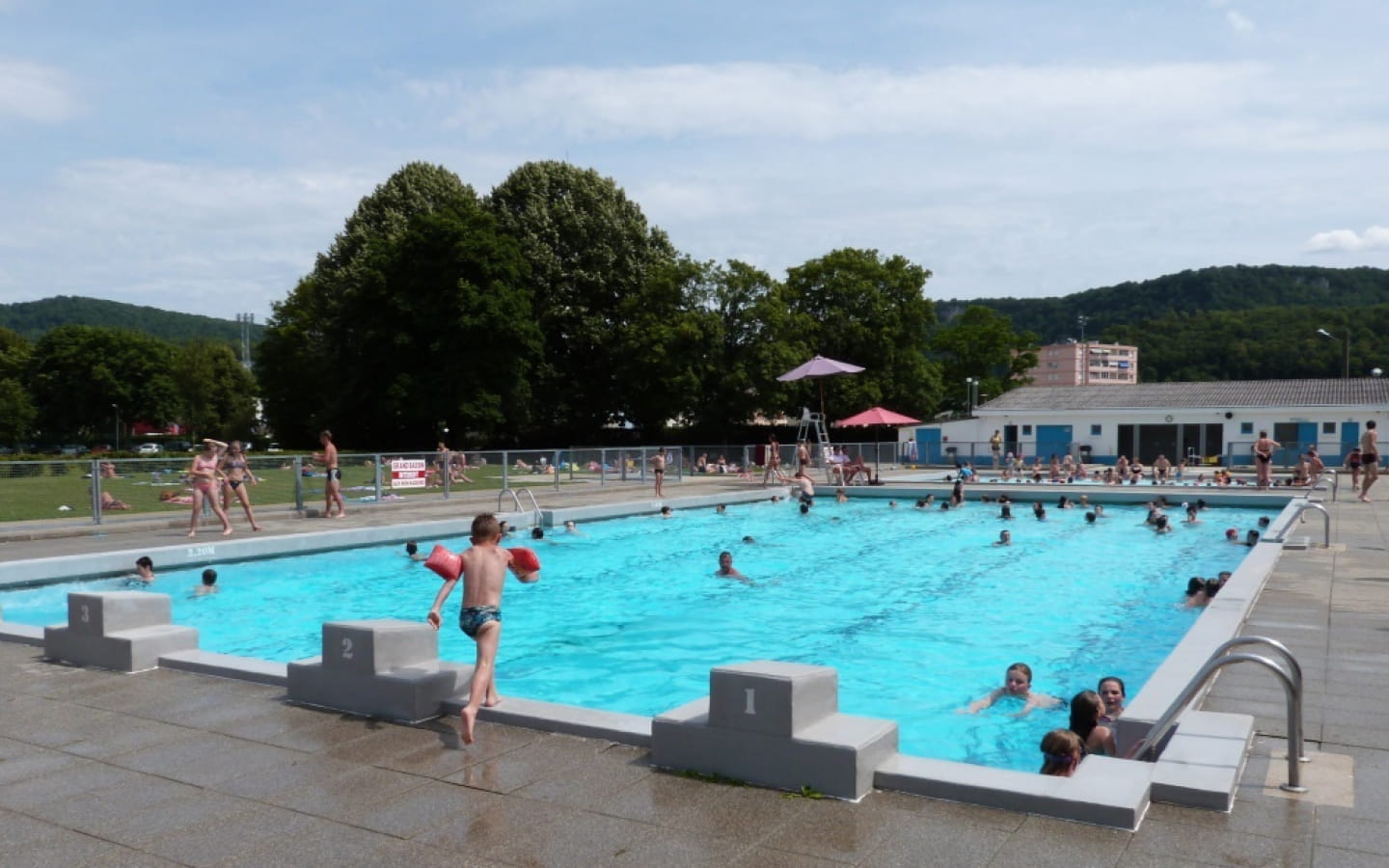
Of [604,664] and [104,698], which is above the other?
[104,698]

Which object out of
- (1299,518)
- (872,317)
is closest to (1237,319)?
(872,317)

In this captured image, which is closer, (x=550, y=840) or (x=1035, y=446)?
(x=550, y=840)

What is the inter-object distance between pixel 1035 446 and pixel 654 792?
43.2m

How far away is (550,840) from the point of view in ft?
14.1

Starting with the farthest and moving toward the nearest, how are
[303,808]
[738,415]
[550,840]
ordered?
[738,415] → [303,808] → [550,840]

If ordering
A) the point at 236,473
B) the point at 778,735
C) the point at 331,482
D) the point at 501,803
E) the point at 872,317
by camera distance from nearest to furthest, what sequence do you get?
the point at 501,803
the point at 778,735
the point at 236,473
the point at 331,482
the point at 872,317

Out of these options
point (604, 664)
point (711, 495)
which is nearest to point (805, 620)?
point (604, 664)

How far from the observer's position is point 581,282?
46906 mm

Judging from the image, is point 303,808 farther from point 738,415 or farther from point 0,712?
point 738,415

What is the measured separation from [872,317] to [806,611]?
39.2 meters

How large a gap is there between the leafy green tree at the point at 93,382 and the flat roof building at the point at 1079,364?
119 meters

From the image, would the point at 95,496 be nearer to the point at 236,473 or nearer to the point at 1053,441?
the point at 236,473

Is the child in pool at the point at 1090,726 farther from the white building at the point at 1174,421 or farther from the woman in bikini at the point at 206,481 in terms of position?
the white building at the point at 1174,421

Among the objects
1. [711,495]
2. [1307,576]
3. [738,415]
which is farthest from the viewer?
[738,415]
